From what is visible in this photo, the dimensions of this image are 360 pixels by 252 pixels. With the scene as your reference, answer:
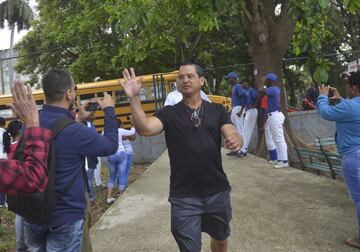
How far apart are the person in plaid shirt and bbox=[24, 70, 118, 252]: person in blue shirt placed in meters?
0.44

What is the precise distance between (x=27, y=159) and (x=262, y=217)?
12.2 feet

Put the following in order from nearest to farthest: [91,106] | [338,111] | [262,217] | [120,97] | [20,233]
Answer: [91,106]
[338,111]
[20,233]
[262,217]
[120,97]

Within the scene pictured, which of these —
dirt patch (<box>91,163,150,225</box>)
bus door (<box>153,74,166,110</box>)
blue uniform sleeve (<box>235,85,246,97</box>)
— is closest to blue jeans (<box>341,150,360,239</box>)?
dirt patch (<box>91,163,150,225</box>)

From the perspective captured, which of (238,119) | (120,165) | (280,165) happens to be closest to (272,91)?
(280,165)

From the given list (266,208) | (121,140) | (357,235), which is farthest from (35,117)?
(121,140)

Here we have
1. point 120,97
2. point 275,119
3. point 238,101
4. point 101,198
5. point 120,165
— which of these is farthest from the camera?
point 120,97

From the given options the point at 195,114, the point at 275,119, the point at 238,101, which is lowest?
the point at 275,119

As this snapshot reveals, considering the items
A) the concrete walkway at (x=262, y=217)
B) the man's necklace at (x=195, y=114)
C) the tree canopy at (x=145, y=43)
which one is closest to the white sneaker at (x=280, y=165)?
the concrete walkway at (x=262, y=217)

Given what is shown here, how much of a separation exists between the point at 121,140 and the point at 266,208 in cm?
323

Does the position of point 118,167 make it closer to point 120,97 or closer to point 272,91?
point 272,91

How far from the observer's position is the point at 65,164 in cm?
272

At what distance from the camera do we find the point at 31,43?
28547 mm

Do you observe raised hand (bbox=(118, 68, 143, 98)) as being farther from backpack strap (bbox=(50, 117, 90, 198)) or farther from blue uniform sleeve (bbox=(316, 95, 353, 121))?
blue uniform sleeve (bbox=(316, 95, 353, 121))

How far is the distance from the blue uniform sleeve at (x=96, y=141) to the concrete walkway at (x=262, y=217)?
6.60 feet
